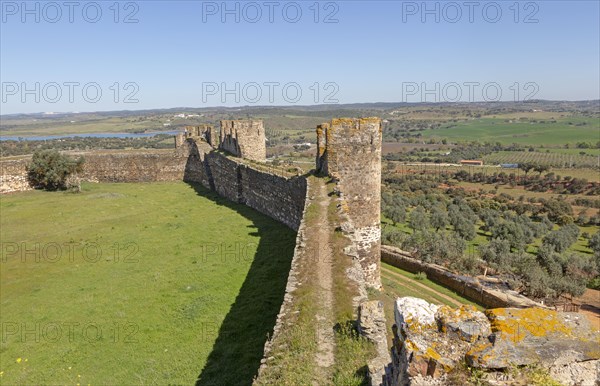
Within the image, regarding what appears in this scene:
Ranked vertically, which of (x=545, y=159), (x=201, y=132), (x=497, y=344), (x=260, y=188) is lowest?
(x=260, y=188)

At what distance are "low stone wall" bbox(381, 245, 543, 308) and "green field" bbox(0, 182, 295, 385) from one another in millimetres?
11234

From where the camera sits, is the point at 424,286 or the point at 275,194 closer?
the point at 275,194

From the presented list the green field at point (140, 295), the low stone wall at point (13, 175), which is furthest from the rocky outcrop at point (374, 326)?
the low stone wall at point (13, 175)

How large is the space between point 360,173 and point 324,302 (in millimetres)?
7411

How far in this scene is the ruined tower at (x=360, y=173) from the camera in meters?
13.9

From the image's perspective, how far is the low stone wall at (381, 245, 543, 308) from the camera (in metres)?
19.9

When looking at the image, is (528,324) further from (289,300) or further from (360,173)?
(360,173)

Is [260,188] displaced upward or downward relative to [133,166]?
downward

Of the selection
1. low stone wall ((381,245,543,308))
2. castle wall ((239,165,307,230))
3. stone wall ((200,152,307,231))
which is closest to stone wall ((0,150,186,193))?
stone wall ((200,152,307,231))

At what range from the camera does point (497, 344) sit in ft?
9.73

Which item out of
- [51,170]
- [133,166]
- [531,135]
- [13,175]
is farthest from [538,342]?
[531,135]

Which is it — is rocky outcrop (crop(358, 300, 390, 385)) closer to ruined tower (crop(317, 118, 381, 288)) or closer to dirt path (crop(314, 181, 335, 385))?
dirt path (crop(314, 181, 335, 385))

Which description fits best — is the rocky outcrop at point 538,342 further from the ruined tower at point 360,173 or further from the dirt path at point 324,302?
the ruined tower at point 360,173

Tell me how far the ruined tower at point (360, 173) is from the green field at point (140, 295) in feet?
9.45
